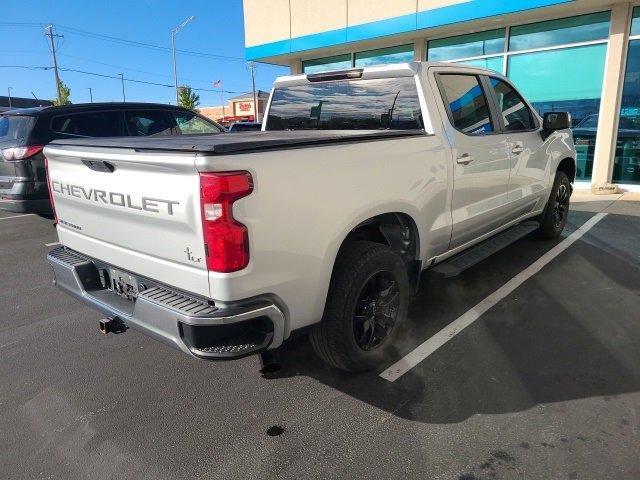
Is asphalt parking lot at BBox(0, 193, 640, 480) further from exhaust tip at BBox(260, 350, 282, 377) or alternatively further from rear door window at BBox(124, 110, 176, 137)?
rear door window at BBox(124, 110, 176, 137)

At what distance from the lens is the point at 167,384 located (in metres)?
3.01

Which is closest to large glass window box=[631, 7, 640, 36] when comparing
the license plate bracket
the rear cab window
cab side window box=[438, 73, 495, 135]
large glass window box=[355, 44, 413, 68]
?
large glass window box=[355, 44, 413, 68]

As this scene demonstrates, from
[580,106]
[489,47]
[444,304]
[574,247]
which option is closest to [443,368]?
[444,304]

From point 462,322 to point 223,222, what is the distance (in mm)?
2375

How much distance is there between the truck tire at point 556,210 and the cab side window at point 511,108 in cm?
102

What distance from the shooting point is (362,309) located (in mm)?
2947

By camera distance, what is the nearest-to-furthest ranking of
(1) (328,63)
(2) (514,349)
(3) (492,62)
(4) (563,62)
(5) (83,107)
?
(2) (514,349) → (5) (83,107) → (4) (563,62) → (3) (492,62) → (1) (328,63)

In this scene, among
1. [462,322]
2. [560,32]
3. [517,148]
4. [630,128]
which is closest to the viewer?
[462,322]

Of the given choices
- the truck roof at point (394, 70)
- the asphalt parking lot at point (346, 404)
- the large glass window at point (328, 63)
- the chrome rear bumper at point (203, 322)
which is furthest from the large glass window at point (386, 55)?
the chrome rear bumper at point (203, 322)

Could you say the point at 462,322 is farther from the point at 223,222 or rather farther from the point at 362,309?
the point at 223,222

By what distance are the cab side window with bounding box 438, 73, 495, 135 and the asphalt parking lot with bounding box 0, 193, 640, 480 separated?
1500 millimetres

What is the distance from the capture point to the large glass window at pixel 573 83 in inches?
379

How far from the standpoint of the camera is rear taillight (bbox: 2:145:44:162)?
20.6 ft

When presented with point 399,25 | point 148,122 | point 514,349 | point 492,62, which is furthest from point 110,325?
point 492,62
